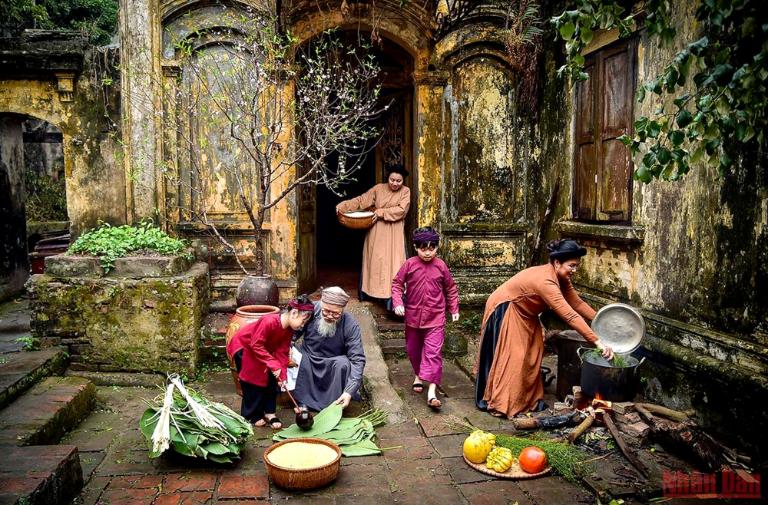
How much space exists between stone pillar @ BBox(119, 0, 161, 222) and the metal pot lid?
589 centimetres

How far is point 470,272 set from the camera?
8.56m

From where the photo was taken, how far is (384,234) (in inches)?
315

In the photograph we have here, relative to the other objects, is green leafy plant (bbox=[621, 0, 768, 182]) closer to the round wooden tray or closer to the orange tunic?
the orange tunic

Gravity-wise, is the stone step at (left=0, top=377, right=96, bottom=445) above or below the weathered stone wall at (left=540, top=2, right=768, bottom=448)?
below

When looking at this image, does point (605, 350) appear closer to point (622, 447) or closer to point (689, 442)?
point (622, 447)

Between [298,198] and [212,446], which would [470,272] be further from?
[212,446]

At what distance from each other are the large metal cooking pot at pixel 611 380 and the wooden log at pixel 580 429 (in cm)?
25

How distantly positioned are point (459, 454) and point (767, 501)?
2.21 m

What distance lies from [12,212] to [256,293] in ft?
21.4

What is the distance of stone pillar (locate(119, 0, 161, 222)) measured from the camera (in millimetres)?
7473

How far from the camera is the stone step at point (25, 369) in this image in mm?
5051

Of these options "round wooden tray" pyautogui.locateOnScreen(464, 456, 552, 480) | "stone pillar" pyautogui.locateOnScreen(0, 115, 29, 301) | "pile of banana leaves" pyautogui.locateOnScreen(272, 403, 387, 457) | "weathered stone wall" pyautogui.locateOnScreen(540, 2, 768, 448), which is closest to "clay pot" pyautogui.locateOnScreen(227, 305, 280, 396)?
"pile of banana leaves" pyautogui.locateOnScreen(272, 403, 387, 457)

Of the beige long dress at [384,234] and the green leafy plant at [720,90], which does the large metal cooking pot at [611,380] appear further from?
the beige long dress at [384,234]

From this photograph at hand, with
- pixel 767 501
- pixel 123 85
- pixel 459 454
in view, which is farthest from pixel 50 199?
pixel 767 501
